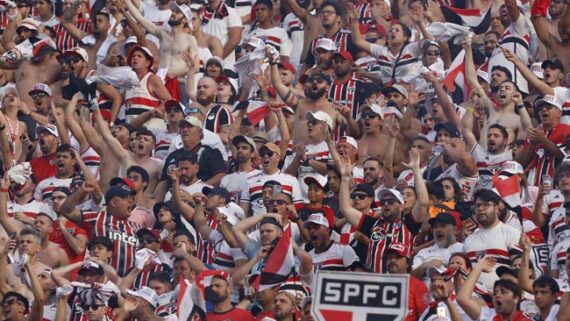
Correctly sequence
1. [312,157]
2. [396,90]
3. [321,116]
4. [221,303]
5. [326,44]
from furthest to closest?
[326,44], [396,90], [321,116], [312,157], [221,303]

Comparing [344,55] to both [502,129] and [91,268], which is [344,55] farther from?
[91,268]

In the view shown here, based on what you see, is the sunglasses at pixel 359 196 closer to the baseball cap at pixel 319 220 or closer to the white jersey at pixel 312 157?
the baseball cap at pixel 319 220

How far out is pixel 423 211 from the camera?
2106 centimetres

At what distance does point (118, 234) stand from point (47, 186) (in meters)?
1.98

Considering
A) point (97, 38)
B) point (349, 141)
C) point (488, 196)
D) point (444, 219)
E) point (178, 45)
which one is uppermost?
point (488, 196)

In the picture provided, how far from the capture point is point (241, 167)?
2322 cm

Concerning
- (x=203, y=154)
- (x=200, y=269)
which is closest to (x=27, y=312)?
(x=200, y=269)

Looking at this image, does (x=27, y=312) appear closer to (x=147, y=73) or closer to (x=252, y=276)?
(x=252, y=276)

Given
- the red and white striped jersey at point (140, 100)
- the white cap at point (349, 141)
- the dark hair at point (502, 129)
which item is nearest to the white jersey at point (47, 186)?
the red and white striped jersey at point (140, 100)

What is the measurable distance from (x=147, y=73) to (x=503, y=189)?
17.7ft

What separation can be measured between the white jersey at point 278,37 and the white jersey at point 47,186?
4.14 m

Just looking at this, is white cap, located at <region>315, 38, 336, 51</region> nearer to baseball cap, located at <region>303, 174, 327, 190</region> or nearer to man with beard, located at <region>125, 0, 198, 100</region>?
man with beard, located at <region>125, 0, 198, 100</region>

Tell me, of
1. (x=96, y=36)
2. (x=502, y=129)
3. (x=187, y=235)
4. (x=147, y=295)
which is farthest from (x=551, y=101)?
(x=96, y=36)

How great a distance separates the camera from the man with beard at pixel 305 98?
23703 millimetres
